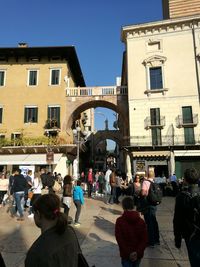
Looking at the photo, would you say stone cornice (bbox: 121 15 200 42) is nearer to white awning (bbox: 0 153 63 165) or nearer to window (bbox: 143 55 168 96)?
window (bbox: 143 55 168 96)

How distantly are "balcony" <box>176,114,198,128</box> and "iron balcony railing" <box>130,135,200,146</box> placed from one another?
1.05 metres

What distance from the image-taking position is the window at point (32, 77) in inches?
1183

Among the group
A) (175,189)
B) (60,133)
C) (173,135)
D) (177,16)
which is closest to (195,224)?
(175,189)

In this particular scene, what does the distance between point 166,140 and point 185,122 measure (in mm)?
2563

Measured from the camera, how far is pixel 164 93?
27172 millimetres

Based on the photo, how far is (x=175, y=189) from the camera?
18203mm

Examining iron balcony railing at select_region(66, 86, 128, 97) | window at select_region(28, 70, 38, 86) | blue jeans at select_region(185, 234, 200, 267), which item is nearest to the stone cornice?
iron balcony railing at select_region(66, 86, 128, 97)

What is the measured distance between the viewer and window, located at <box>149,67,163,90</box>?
2758 cm

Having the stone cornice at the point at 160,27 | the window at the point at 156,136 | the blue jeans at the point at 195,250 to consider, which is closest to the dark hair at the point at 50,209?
the blue jeans at the point at 195,250

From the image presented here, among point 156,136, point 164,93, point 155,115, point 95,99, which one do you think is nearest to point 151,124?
point 155,115

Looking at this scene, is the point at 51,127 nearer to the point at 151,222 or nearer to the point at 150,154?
the point at 150,154

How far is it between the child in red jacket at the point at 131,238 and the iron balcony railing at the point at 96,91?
85.6 ft

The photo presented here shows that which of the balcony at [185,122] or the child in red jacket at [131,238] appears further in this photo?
the balcony at [185,122]

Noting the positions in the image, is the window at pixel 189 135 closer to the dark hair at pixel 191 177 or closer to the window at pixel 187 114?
the window at pixel 187 114
